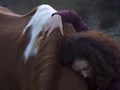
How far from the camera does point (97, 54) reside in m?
2.16

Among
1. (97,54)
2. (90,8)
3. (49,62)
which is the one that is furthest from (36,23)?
(90,8)

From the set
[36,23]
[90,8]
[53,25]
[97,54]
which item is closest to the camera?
[97,54]

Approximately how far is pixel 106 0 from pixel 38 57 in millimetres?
7233

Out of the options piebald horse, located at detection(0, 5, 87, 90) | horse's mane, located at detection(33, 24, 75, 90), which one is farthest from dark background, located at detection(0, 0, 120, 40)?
horse's mane, located at detection(33, 24, 75, 90)

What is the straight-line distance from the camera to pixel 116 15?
9.06 m

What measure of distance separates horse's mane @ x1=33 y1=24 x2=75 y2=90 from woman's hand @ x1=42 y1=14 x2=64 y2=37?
24mm

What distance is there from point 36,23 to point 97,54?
1.67ft

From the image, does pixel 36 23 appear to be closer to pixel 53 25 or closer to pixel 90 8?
pixel 53 25

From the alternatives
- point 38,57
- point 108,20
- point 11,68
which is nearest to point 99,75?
point 38,57

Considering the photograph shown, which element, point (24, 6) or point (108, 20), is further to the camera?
point (24, 6)

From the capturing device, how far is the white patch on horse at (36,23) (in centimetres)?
246

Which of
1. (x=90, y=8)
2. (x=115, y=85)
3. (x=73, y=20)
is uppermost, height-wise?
(x=73, y=20)

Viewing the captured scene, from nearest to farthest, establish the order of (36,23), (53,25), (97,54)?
(97,54) < (53,25) < (36,23)

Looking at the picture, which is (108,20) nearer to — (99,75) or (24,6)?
(24,6)
